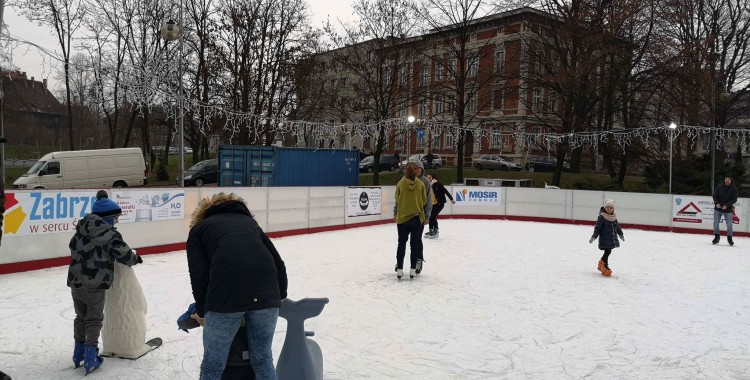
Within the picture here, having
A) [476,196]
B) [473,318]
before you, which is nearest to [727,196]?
[476,196]

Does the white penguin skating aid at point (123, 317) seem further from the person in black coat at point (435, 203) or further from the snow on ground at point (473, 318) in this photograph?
the person in black coat at point (435, 203)

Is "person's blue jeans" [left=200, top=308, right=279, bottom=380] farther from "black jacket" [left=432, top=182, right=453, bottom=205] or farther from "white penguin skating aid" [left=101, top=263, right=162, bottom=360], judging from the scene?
"black jacket" [left=432, top=182, right=453, bottom=205]

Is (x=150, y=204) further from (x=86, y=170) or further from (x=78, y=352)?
(x=86, y=170)

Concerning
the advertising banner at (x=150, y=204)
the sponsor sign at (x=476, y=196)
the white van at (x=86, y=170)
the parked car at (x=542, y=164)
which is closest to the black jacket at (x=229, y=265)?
the advertising banner at (x=150, y=204)

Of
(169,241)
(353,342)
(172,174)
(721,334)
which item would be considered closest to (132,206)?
(169,241)

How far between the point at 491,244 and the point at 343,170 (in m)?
14.2

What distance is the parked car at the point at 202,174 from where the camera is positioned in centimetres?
2676

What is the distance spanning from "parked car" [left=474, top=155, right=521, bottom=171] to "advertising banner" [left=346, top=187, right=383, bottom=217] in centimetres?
2101

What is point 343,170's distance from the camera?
2633 centimetres

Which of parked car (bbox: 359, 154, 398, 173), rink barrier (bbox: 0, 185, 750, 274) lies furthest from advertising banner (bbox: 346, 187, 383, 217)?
parked car (bbox: 359, 154, 398, 173)

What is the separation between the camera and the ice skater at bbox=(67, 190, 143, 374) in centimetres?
432

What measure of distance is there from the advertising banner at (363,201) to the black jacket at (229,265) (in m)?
13.2

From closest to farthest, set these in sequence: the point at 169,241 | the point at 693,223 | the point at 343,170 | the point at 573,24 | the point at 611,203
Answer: the point at 611,203
the point at 169,241
the point at 693,223
the point at 573,24
the point at 343,170

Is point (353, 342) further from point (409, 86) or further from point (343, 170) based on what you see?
point (409, 86)
